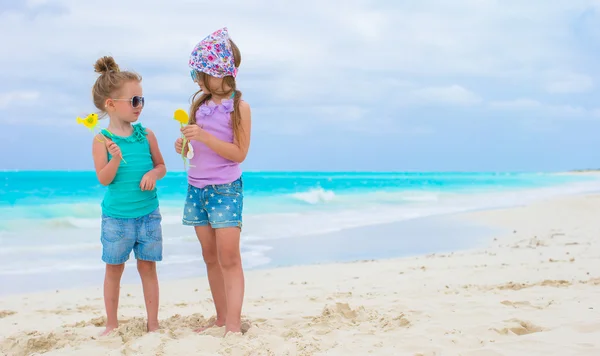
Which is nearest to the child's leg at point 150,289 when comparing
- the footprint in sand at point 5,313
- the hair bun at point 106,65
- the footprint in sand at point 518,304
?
the hair bun at point 106,65

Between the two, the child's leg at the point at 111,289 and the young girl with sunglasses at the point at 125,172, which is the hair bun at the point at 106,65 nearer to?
the young girl with sunglasses at the point at 125,172

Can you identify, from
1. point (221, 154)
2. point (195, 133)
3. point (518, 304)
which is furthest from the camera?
point (518, 304)

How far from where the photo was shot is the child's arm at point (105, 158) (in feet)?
10.8

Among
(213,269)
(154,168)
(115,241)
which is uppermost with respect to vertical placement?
(154,168)

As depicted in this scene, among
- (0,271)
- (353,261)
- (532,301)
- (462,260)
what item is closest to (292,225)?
(353,261)

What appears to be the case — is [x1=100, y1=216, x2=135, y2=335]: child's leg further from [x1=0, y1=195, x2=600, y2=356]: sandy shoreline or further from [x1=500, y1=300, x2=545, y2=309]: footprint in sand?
[x1=500, y1=300, x2=545, y2=309]: footprint in sand

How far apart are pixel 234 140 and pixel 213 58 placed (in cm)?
49

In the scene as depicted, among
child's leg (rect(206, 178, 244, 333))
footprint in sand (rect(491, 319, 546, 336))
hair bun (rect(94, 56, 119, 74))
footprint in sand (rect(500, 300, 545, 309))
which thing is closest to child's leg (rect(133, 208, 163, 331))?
child's leg (rect(206, 178, 244, 333))

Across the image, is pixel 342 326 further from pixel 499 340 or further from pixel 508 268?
pixel 508 268

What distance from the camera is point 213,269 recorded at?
361 cm

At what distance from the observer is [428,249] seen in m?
8.55

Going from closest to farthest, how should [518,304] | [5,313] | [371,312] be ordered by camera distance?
[371,312]
[518,304]
[5,313]

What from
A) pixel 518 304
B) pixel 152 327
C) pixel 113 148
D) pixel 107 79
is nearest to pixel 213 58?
pixel 107 79

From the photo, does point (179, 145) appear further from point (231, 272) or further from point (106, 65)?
point (231, 272)
